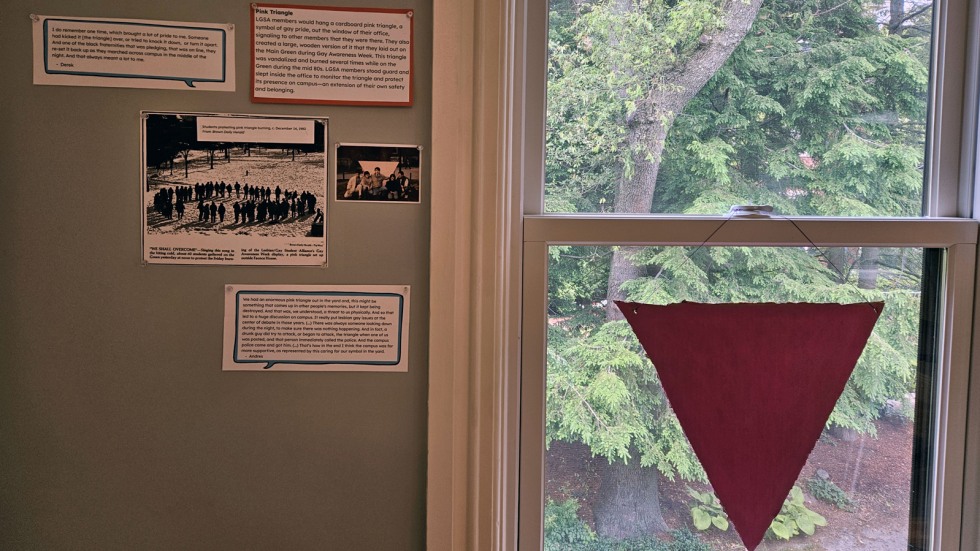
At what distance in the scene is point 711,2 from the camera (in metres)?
1.18

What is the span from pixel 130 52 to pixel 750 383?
46.1 inches

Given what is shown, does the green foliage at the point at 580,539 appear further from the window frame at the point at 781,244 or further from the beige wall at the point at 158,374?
the beige wall at the point at 158,374

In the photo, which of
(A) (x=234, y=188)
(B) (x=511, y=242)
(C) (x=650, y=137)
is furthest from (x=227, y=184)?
(C) (x=650, y=137)

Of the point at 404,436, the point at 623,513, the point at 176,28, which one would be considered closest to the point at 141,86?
the point at 176,28

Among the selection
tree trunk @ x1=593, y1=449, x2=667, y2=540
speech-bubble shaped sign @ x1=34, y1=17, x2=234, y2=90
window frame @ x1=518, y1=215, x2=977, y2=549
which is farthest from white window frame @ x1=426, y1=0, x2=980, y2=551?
speech-bubble shaped sign @ x1=34, y1=17, x2=234, y2=90

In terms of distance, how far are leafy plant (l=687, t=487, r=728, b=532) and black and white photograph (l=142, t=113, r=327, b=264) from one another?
81 cm

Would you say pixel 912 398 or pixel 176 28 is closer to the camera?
pixel 176 28

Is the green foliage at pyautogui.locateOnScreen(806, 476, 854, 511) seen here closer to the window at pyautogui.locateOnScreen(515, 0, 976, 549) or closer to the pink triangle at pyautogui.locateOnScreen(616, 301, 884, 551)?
the window at pyautogui.locateOnScreen(515, 0, 976, 549)

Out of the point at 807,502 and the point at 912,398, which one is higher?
the point at 912,398

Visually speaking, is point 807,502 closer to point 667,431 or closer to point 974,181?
point 667,431

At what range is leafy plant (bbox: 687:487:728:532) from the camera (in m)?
1.22

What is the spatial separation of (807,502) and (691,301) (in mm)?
445

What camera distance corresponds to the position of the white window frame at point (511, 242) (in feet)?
3.58

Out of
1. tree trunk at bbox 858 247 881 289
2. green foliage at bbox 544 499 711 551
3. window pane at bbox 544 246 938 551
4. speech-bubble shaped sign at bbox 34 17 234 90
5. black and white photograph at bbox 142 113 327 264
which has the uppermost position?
speech-bubble shaped sign at bbox 34 17 234 90
